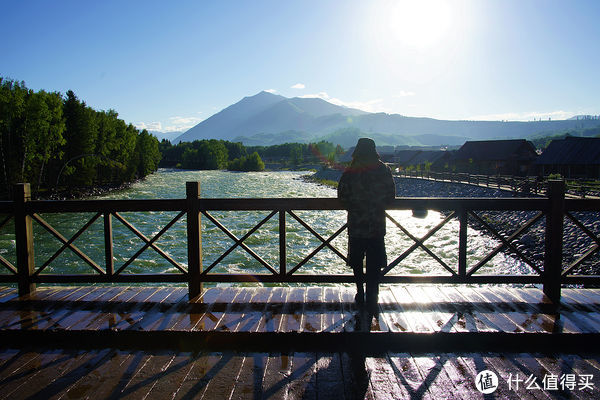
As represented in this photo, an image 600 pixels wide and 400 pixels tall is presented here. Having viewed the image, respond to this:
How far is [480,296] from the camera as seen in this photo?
16.1 feet

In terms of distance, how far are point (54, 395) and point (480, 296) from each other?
4717 millimetres

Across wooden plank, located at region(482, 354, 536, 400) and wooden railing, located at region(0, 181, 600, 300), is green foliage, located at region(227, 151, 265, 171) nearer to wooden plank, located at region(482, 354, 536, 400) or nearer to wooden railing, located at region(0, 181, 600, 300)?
wooden railing, located at region(0, 181, 600, 300)

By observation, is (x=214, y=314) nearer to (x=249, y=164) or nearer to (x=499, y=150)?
(x=499, y=150)

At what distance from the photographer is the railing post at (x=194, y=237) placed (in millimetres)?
4809

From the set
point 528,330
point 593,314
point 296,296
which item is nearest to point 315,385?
point 296,296

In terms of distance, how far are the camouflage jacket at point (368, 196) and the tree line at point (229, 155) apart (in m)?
121

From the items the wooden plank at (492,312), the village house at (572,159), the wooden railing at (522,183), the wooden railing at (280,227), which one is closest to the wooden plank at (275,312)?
the wooden railing at (280,227)

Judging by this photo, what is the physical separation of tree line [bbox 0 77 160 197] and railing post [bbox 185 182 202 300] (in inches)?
1421

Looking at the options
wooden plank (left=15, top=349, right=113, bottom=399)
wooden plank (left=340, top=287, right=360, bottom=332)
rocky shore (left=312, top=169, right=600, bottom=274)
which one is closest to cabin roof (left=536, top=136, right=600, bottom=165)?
rocky shore (left=312, top=169, right=600, bottom=274)

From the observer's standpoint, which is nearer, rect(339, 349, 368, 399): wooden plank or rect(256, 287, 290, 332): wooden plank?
rect(339, 349, 368, 399): wooden plank

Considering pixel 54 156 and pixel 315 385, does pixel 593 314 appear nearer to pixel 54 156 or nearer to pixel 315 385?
pixel 315 385

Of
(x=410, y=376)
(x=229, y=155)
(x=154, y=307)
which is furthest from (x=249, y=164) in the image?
(x=410, y=376)

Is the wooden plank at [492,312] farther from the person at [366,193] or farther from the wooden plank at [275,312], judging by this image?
the wooden plank at [275,312]

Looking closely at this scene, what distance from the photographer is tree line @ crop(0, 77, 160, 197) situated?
33.5 m
